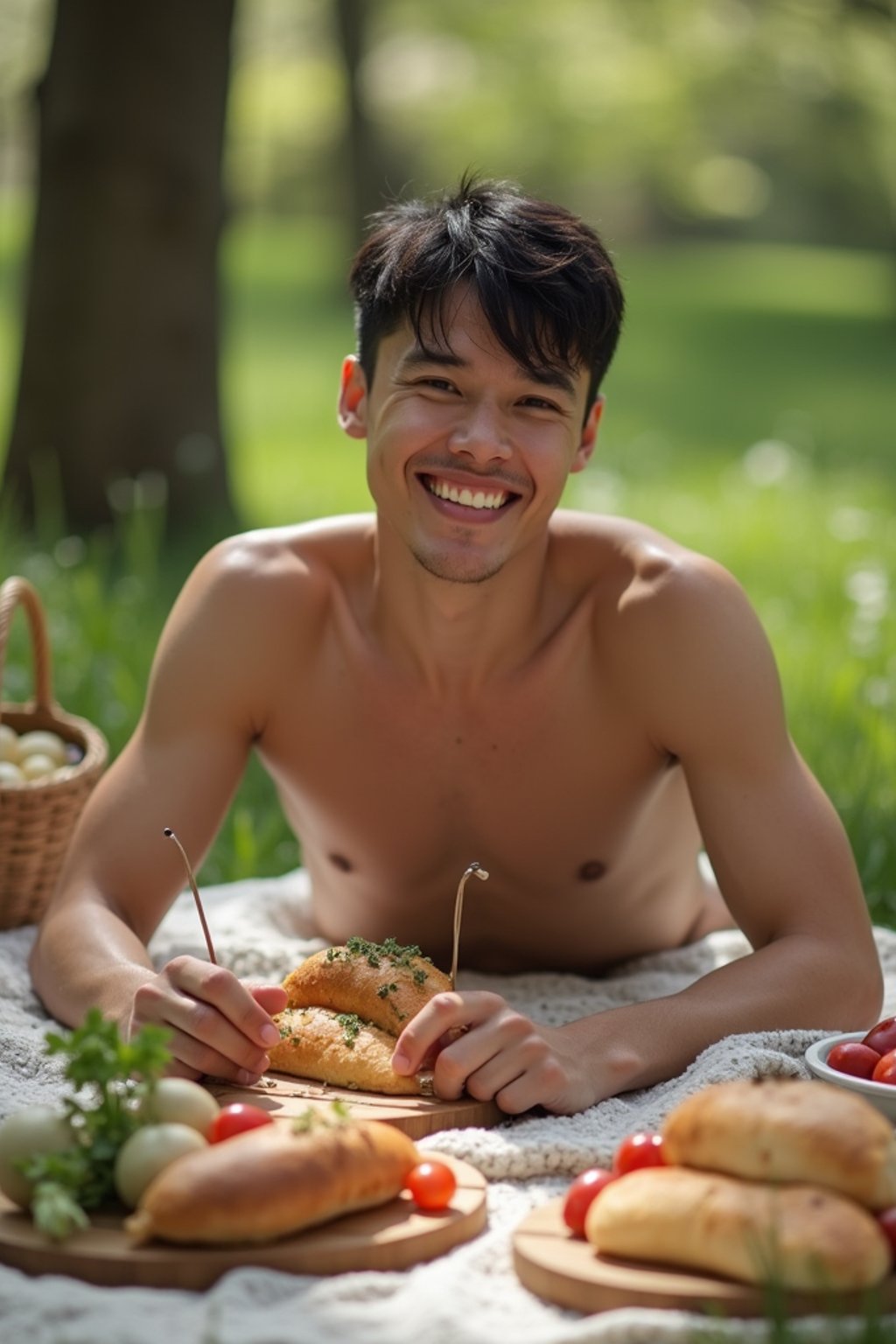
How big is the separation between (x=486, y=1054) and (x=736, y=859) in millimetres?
812

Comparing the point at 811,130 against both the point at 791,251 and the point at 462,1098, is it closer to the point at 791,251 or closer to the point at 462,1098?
the point at 791,251

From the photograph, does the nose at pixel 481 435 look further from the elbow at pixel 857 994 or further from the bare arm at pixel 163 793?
the elbow at pixel 857 994

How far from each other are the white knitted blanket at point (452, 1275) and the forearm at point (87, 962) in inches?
3.2

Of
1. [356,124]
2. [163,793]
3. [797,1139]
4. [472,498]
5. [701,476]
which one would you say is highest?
[356,124]

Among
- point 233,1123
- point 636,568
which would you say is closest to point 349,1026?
point 233,1123

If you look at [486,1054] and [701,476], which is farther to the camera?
[701,476]

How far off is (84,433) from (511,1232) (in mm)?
6299

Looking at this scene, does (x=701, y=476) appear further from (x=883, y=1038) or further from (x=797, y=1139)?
(x=797, y=1139)

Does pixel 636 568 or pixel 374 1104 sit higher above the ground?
pixel 636 568

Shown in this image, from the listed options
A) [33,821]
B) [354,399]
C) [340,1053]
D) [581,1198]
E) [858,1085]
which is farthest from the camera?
[33,821]

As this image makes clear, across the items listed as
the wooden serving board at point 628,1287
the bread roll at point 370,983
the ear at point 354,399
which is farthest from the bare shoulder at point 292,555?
the wooden serving board at point 628,1287

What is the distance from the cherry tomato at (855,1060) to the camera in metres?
2.88

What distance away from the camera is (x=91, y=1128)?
2.53 metres

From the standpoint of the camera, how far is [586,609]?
3.84 metres
